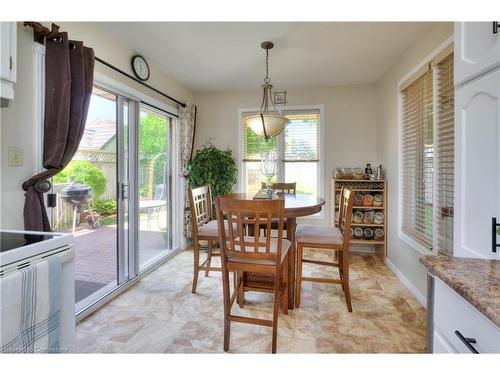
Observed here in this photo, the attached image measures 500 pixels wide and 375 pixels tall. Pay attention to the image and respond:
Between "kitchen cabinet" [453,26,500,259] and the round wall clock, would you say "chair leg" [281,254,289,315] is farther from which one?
the round wall clock

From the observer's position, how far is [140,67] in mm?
2818

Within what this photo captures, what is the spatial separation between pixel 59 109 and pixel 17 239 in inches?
40.0

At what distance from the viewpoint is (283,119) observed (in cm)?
260

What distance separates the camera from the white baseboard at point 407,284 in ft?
7.62

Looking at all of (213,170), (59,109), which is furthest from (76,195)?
(213,170)

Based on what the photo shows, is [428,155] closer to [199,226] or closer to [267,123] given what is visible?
[267,123]

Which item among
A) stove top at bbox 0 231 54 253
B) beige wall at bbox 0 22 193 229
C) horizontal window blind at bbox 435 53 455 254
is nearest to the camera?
stove top at bbox 0 231 54 253

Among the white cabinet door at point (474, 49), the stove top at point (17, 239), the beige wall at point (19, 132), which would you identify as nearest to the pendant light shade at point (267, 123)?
the white cabinet door at point (474, 49)

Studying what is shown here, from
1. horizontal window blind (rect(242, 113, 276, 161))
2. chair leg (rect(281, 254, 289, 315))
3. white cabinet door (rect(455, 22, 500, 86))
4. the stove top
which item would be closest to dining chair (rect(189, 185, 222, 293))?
chair leg (rect(281, 254, 289, 315))

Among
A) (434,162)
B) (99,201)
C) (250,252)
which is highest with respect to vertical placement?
(434,162)

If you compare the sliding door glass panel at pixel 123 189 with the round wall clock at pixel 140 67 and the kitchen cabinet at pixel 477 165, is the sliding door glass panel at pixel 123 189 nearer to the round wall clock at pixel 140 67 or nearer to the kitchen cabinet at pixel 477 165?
the round wall clock at pixel 140 67

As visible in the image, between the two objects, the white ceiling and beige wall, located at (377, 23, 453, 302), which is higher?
the white ceiling

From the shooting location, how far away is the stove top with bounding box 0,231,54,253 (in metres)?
1.02

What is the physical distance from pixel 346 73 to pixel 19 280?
3.73 meters
